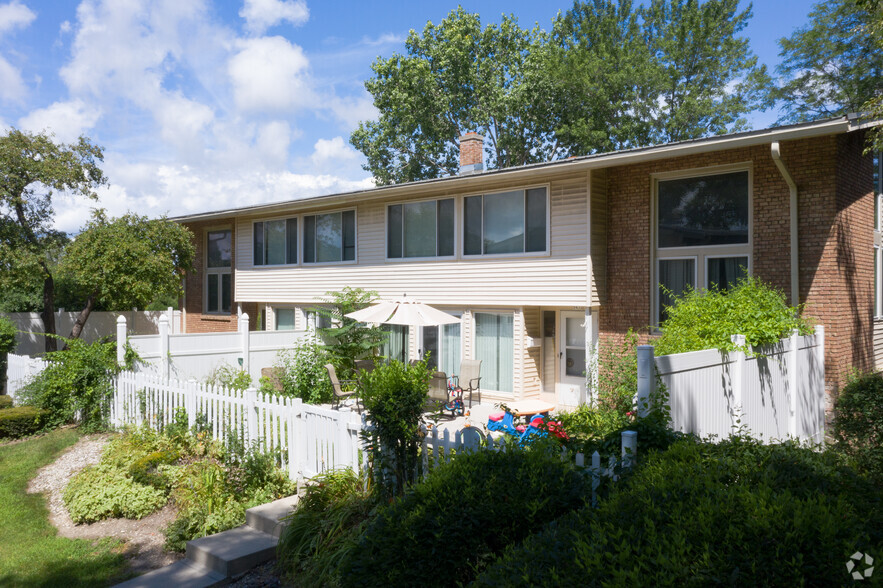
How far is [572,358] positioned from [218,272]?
13628 millimetres

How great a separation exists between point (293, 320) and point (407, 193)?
20.6 ft

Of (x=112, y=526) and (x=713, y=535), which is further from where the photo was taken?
(x=112, y=526)

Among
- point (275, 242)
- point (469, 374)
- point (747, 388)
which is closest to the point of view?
point (747, 388)

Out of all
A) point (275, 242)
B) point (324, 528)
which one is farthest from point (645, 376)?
point (275, 242)

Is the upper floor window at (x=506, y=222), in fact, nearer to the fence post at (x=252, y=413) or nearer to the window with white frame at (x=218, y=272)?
the fence post at (x=252, y=413)

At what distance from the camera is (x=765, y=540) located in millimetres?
2629

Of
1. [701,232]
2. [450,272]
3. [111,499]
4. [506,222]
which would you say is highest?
[506,222]

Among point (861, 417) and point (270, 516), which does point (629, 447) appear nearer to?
point (270, 516)

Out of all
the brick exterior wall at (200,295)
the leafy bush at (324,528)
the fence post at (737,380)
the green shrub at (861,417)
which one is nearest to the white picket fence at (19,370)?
the brick exterior wall at (200,295)

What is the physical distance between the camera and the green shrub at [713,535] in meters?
2.49

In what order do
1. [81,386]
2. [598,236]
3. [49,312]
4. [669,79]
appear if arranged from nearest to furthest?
1. [81,386]
2. [598,236]
3. [49,312]
4. [669,79]

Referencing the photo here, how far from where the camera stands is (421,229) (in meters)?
15.7

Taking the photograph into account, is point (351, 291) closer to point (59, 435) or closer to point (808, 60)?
point (59, 435)

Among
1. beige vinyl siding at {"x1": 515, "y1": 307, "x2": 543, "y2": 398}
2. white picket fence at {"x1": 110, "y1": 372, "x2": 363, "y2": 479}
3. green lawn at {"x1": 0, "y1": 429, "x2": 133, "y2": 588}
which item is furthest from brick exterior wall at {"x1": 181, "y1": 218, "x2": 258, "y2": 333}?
green lawn at {"x1": 0, "y1": 429, "x2": 133, "y2": 588}
